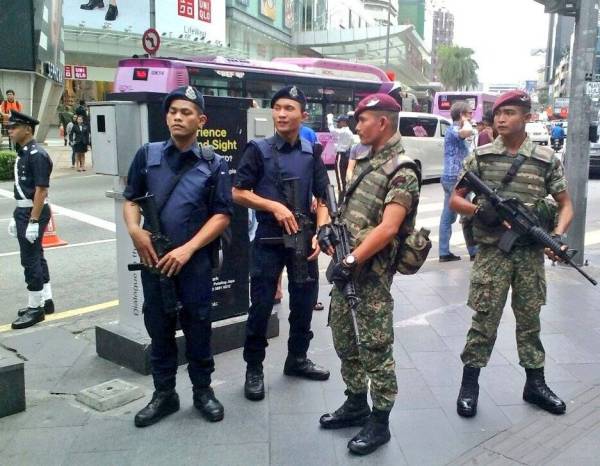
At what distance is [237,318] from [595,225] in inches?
328

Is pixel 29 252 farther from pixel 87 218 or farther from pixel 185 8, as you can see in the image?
pixel 185 8

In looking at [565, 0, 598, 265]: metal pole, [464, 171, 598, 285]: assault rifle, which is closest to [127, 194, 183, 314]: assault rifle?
[464, 171, 598, 285]: assault rifle

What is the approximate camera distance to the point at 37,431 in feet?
11.2

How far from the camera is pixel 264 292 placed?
3.78 metres

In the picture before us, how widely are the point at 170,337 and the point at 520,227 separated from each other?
2051 mm

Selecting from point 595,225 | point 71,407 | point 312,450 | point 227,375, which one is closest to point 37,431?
point 71,407

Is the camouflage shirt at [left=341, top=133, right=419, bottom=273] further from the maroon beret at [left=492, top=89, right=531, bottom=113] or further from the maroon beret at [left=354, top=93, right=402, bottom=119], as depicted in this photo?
the maroon beret at [left=492, top=89, right=531, bottom=113]

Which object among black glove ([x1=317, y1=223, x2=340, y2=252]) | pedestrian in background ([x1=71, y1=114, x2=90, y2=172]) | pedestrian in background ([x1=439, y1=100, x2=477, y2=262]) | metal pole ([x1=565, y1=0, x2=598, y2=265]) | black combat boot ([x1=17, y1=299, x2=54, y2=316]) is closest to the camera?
black glove ([x1=317, y1=223, x2=340, y2=252])

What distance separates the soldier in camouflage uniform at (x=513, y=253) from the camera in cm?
357

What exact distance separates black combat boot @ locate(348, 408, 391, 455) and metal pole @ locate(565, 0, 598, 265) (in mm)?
4692

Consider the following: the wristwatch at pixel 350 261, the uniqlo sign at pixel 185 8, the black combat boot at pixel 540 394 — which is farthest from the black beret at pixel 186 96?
the uniqlo sign at pixel 185 8

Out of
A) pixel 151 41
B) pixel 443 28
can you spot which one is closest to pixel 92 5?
pixel 151 41

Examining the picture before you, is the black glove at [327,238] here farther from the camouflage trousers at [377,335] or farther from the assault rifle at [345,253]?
the camouflage trousers at [377,335]

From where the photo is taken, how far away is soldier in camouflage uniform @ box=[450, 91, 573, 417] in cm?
357
